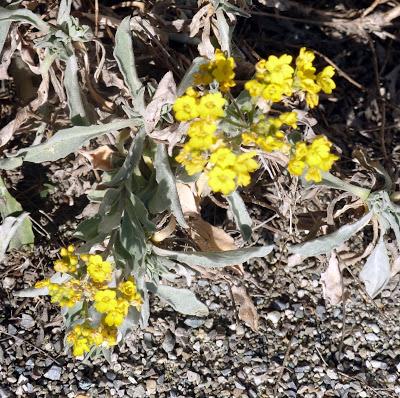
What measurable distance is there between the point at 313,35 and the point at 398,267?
1217 mm

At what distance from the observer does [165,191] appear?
8.02 ft

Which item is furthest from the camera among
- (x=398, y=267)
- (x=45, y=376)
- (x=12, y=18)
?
(x=398, y=267)

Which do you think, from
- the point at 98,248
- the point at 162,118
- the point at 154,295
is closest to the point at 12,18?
the point at 162,118

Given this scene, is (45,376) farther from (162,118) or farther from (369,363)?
(369,363)

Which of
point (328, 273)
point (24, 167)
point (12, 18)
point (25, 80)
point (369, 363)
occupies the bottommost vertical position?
point (369, 363)

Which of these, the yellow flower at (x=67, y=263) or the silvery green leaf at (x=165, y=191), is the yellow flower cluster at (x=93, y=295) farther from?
the silvery green leaf at (x=165, y=191)

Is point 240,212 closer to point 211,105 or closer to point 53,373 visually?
point 211,105

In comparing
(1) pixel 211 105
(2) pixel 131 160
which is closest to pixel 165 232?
(2) pixel 131 160

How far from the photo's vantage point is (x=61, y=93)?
2.78 metres

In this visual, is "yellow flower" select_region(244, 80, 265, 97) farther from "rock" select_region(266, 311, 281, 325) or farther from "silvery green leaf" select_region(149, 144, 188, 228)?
"rock" select_region(266, 311, 281, 325)

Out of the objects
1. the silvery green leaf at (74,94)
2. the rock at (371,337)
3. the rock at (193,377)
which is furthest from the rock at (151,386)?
the silvery green leaf at (74,94)

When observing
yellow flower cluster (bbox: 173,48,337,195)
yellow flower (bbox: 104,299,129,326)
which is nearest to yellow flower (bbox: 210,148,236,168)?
yellow flower cluster (bbox: 173,48,337,195)

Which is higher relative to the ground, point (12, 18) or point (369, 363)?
point (12, 18)

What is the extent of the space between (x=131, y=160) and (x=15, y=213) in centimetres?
58
